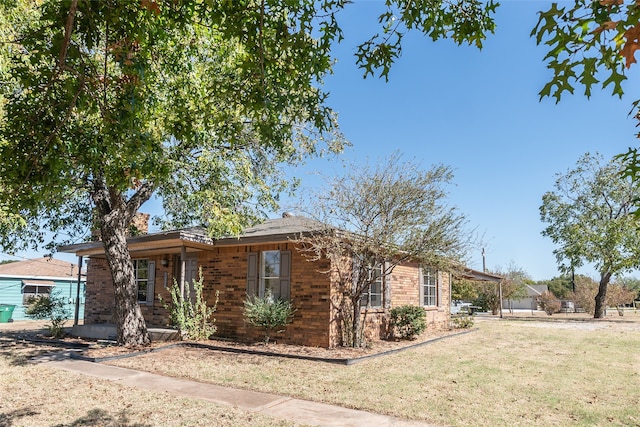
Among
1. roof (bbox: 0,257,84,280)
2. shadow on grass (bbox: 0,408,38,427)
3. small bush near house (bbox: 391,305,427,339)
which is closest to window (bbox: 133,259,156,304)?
small bush near house (bbox: 391,305,427,339)

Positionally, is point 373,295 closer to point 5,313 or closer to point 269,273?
point 269,273

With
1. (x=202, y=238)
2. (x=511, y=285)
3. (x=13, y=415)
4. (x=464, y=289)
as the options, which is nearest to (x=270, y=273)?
(x=202, y=238)

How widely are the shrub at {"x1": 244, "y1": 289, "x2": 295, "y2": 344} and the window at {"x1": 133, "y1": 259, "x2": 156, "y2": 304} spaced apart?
17.6 feet

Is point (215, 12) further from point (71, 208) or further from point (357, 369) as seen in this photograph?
point (71, 208)

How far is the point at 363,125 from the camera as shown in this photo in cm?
1289

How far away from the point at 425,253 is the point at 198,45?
7270 millimetres

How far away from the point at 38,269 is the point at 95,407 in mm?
26806

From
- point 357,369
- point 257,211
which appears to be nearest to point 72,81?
point 357,369

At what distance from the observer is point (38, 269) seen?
28.8 m

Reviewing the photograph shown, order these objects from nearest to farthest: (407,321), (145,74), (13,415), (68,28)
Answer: (68,28) → (145,74) → (13,415) → (407,321)

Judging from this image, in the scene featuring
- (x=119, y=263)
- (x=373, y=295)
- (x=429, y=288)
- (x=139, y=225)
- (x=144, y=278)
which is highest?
(x=139, y=225)

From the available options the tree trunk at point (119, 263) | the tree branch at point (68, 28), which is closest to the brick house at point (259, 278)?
the tree trunk at point (119, 263)

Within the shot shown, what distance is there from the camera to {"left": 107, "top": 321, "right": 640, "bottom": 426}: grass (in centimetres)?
631

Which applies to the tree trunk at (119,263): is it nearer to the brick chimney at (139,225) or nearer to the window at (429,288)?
the brick chimney at (139,225)
